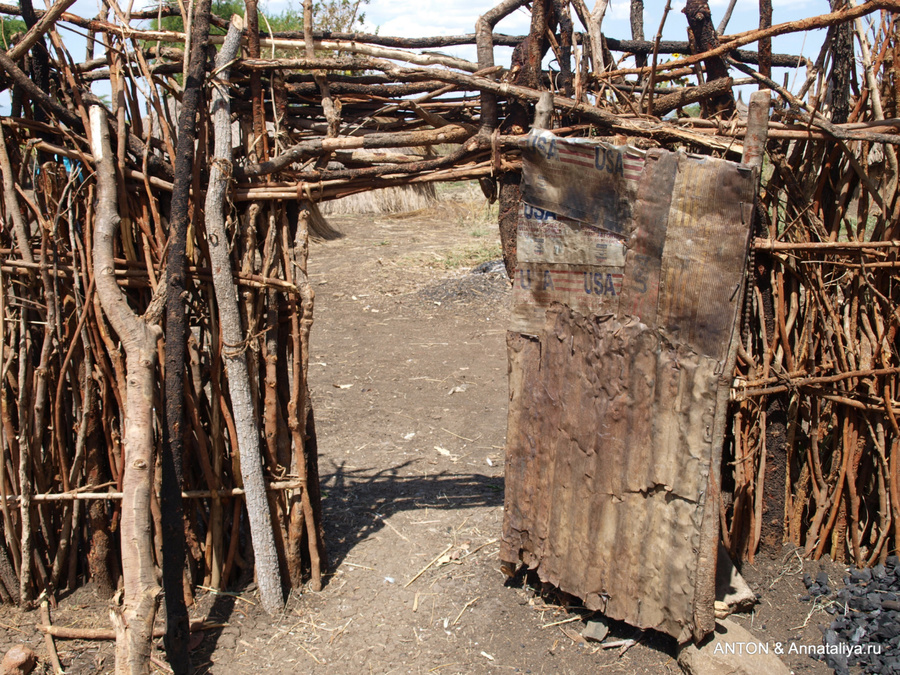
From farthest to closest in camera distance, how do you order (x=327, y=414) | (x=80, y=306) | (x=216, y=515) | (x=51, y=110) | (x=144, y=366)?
(x=327, y=414), (x=216, y=515), (x=80, y=306), (x=51, y=110), (x=144, y=366)

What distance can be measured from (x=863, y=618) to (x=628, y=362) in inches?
73.8

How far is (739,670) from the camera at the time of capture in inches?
114

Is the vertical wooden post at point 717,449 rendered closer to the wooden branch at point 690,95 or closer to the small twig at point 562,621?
the small twig at point 562,621

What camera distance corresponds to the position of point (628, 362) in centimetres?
296

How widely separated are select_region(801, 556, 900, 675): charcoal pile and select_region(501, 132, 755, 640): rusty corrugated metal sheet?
84cm

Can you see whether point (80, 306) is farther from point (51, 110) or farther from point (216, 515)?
point (216, 515)

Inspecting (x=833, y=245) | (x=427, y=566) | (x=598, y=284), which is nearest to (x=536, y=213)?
(x=598, y=284)

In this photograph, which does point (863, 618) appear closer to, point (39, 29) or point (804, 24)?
point (804, 24)

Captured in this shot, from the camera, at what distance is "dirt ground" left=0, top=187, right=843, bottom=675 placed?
3.20 metres

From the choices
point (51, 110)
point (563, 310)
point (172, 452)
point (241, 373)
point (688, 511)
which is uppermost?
point (51, 110)

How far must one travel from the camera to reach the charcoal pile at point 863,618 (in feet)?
10.2

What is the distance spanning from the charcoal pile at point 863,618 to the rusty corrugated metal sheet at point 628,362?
2.77 ft

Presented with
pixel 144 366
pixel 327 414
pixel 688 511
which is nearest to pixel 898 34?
pixel 688 511

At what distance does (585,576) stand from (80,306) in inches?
113
